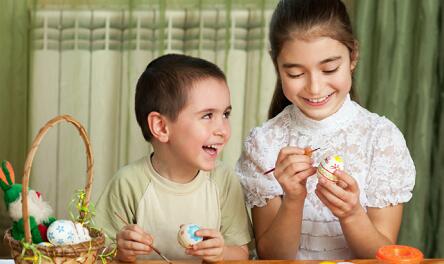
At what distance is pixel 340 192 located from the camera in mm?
1574

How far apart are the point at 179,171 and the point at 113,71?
5.45 ft

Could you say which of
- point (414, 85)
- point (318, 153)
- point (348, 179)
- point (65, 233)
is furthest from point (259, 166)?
point (414, 85)

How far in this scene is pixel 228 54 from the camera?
325 centimetres

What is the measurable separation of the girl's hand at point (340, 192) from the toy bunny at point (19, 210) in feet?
2.02

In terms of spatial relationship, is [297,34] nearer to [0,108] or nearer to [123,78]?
[123,78]

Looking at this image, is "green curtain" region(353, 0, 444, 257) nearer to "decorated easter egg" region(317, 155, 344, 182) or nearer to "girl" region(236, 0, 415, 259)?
"girl" region(236, 0, 415, 259)

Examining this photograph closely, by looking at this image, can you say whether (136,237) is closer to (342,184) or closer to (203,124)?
(203,124)

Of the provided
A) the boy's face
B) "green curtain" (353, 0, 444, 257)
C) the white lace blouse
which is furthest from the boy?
"green curtain" (353, 0, 444, 257)

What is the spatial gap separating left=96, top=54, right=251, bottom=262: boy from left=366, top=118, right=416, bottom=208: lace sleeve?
350 mm

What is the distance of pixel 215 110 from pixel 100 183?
1814 millimetres

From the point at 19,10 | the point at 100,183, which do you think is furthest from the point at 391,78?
the point at 19,10

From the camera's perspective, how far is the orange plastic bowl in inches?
52.8

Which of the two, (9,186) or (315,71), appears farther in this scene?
(315,71)

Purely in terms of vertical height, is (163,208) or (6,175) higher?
(6,175)
